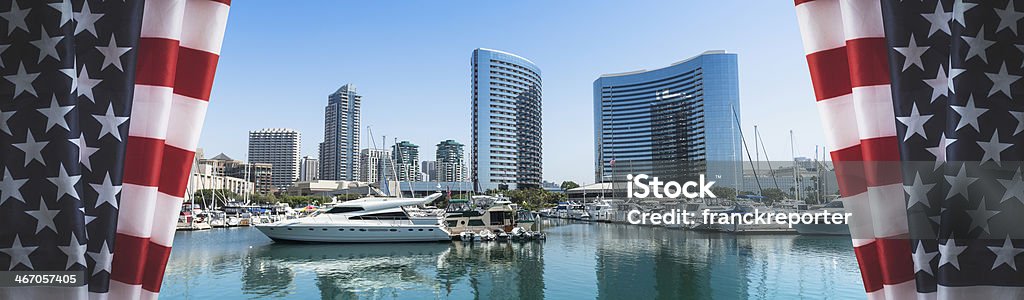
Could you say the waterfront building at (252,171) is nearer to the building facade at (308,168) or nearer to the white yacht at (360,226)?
the building facade at (308,168)

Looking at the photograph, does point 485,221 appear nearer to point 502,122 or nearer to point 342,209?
point 342,209

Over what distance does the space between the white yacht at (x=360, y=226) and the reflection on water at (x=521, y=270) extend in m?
0.40

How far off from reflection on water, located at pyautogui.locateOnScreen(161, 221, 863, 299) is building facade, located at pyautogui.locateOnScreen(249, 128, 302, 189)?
68.4 metres

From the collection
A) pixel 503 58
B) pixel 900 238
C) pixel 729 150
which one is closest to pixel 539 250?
pixel 900 238

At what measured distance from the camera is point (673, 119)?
5200 cm

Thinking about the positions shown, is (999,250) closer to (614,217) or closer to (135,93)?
(135,93)

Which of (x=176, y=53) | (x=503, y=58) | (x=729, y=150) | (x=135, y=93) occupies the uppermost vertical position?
(x=503, y=58)

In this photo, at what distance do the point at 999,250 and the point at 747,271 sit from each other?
11.1m

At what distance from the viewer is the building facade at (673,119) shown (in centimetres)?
5016

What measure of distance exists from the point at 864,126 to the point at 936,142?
191mm

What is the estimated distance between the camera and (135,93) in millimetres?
1484

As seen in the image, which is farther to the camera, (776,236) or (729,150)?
(729,150)

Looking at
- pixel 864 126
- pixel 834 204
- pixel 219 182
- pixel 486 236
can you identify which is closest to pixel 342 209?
pixel 486 236

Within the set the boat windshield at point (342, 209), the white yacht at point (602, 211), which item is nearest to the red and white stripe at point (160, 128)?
the boat windshield at point (342, 209)
